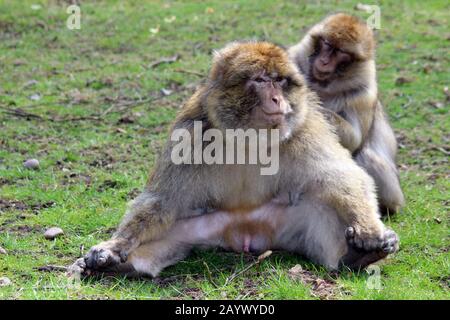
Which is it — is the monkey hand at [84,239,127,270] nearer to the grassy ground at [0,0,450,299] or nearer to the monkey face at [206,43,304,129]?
the grassy ground at [0,0,450,299]

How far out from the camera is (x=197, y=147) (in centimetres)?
414

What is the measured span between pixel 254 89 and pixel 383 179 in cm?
164

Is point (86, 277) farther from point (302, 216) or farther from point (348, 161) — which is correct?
point (348, 161)

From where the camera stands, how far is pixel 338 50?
5.17 meters

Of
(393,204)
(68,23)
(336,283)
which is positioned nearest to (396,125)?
(393,204)

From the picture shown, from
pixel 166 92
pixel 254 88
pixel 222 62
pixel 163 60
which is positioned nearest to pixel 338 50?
pixel 222 62

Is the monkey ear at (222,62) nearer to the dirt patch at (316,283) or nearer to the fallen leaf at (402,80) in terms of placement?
the dirt patch at (316,283)

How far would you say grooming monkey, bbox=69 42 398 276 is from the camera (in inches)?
155

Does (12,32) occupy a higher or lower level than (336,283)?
higher

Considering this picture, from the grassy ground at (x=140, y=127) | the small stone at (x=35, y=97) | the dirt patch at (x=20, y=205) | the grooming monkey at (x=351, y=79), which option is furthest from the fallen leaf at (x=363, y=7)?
the dirt patch at (x=20, y=205)

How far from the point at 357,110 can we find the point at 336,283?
5.38ft

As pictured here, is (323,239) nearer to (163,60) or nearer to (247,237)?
(247,237)

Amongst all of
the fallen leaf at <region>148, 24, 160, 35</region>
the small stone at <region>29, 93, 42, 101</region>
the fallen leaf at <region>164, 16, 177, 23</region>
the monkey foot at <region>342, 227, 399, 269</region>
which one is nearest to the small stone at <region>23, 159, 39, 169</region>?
the small stone at <region>29, 93, 42, 101</region>

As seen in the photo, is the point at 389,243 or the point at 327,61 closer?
the point at 389,243
